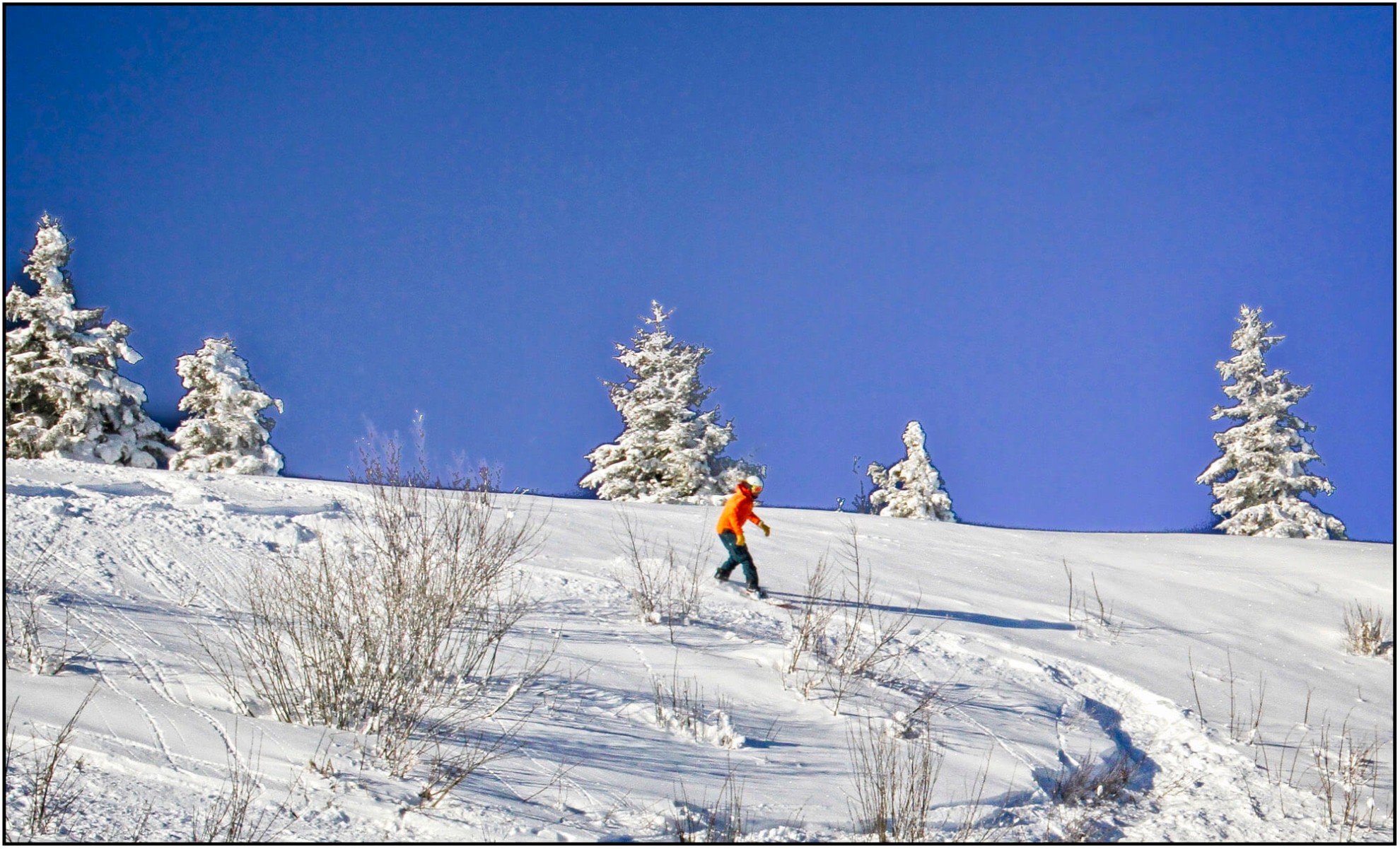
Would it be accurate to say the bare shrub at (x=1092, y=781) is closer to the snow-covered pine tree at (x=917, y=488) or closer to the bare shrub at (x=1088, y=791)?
the bare shrub at (x=1088, y=791)

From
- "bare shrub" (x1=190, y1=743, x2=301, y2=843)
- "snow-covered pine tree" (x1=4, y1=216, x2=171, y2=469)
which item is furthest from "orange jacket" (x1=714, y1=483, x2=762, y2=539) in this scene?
"snow-covered pine tree" (x1=4, y1=216, x2=171, y2=469)

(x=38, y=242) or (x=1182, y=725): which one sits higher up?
(x=38, y=242)

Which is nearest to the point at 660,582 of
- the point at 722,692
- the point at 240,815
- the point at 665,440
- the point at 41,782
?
the point at 722,692

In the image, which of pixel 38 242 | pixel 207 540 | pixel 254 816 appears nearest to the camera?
pixel 254 816

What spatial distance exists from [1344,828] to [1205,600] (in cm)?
837

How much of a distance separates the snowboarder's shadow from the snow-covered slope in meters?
0.07

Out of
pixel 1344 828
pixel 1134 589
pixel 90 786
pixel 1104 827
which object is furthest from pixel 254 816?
pixel 1134 589

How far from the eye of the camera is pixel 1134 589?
14422 mm

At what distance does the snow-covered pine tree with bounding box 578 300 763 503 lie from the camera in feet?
93.9

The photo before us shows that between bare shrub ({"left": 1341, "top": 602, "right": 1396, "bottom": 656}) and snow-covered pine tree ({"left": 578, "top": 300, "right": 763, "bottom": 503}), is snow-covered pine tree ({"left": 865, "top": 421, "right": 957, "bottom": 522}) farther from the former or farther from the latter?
bare shrub ({"left": 1341, "top": 602, "right": 1396, "bottom": 656})

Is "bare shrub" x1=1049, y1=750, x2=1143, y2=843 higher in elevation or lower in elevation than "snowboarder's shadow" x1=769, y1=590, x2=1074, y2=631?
lower

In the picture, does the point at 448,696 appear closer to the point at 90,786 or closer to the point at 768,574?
the point at 90,786

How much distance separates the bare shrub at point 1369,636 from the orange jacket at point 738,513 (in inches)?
323

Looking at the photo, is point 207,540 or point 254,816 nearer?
point 254,816
